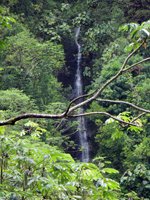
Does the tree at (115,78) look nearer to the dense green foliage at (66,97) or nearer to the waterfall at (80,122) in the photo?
the dense green foliage at (66,97)

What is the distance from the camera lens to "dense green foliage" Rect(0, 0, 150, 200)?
8.07 feet

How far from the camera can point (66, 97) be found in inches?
443

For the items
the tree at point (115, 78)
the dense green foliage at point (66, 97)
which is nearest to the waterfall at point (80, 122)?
the dense green foliage at point (66, 97)

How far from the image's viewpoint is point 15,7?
40.0 feet

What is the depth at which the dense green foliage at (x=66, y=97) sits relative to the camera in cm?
246

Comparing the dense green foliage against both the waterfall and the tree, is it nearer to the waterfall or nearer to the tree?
the tree

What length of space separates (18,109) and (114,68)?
252 centimetres

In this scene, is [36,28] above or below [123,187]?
above

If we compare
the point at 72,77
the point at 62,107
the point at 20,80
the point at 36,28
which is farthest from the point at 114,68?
the point at 36,28

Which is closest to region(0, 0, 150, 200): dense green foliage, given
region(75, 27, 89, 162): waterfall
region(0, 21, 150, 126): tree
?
region(0, 21, 150, 126): tree

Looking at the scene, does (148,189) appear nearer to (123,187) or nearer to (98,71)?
(123,187)

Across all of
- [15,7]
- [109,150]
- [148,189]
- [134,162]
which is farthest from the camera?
[15,7]

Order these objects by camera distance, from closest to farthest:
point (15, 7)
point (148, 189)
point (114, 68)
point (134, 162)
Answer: point (148, 189) < point (134, 162) < point (114, 68) < point (15, 7)

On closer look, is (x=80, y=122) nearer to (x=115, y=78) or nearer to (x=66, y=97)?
(x=66, y=97)
